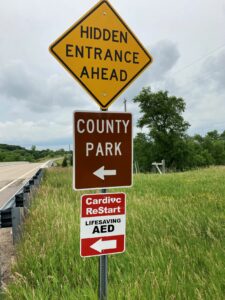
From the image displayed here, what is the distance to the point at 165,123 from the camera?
5191 centimetres

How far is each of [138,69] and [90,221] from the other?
1512 millimetres

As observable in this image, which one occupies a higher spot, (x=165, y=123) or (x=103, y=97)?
(x=165, y=123)

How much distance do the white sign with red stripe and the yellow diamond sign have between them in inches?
34.3

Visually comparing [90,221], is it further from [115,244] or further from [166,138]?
[166,138]

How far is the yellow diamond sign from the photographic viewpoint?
10.6 ft

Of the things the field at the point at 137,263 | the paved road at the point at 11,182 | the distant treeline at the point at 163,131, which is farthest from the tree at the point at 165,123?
the field at the point at 137,263

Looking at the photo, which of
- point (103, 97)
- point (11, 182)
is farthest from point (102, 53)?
point (11, 182)

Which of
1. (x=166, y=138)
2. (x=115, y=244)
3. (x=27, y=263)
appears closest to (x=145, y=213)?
(x=27, y=263)

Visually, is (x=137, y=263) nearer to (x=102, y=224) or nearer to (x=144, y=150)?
(x=102, y=224)

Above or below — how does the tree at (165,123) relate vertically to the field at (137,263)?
above

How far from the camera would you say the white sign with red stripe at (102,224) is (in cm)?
301

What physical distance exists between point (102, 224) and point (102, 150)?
2.09ft

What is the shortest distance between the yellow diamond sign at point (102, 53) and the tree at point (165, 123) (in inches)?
1866

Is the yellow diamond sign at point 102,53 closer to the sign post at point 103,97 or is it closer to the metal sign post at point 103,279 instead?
Answer: the sign post at point 103,97
